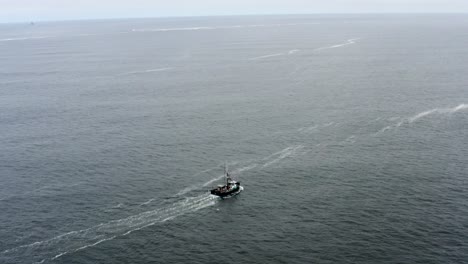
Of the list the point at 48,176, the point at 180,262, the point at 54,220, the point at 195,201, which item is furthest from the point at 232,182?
the point at 48,176

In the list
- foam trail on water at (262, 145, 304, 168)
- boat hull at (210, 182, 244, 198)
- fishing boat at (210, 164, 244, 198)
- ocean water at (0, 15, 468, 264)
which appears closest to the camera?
ocean water at (0, 15, 468, 264)

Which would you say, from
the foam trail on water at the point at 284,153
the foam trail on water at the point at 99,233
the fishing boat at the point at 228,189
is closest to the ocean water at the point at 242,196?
the foam trail on water at the point at 99,233

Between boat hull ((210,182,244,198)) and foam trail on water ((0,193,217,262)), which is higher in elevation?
boat hull ((210,182,244,198))

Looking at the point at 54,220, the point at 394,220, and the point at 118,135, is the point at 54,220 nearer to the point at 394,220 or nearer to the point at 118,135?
the point at 118,135

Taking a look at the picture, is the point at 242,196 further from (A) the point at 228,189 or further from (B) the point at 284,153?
(B) the point at 284,153

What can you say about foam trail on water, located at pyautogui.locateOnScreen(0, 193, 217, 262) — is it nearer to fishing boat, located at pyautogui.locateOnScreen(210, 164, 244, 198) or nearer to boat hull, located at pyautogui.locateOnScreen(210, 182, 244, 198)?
boat hull, located at pyautogui.locateOnScreen(210, 182, 244, 198)

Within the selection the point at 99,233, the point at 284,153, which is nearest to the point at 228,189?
the point at 284,153

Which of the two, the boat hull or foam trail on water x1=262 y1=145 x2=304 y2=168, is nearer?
the boat hull

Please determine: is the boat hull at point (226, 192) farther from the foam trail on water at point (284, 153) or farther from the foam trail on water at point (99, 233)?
the foam trail on water at point (284, 153)

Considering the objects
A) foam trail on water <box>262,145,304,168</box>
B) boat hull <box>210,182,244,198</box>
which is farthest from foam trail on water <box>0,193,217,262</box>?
foam trail on water <box>262,145,304,168</box>
